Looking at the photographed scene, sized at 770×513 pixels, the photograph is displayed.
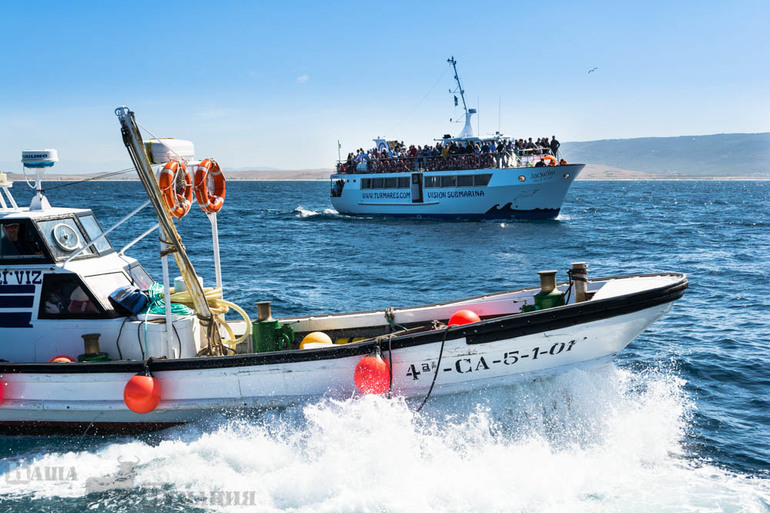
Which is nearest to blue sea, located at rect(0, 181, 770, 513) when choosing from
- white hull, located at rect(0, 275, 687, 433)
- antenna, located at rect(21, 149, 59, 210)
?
white hull, located at rect(0, 275, 687, 433)

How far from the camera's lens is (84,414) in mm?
8195

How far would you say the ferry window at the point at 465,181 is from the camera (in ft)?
143

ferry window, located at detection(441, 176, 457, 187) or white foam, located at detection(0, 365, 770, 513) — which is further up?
ferry window, located at detection(441, 176, 457, 187)

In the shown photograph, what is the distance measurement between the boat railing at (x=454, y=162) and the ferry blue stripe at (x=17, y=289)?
3640 cm

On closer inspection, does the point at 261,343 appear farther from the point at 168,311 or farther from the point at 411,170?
the point at 411,170

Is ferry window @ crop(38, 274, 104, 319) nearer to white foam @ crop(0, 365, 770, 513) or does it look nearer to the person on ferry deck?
white foam @ crop(0, 365, 770, 513)

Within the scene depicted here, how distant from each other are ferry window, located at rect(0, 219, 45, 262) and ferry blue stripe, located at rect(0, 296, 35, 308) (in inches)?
19.4

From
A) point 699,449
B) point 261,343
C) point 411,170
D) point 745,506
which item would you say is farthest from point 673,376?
Answer: point 411,170

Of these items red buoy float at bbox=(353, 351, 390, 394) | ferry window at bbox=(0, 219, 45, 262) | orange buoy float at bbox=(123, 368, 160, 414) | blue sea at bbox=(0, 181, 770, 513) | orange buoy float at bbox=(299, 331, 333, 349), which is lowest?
blue sea at bbox=(0, 181, 770, 513)

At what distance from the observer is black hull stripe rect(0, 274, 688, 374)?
24.3 feet

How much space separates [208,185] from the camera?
859cm

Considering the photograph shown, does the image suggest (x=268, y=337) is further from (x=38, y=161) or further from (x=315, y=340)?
(x=38, y=161)

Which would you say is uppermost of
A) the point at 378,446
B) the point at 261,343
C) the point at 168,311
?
the point at 168,311

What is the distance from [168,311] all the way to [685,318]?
11.9m
